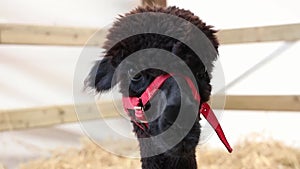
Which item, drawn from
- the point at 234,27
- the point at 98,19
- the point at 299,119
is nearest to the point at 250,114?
the point at 299,119

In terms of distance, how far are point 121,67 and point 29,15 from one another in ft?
4.16

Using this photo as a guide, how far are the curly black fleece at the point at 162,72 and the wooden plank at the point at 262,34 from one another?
118 cm

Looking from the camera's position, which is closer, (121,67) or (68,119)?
(121,67)

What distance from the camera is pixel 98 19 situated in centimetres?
234

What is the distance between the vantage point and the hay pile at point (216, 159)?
1885 millimetres

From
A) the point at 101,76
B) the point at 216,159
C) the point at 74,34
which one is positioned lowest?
the point at 216,159

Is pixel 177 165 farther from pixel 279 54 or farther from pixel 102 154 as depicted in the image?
pixel 279 54

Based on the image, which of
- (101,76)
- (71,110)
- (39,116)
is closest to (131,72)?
(101,76)

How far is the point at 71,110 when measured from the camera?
→ 6.80ft

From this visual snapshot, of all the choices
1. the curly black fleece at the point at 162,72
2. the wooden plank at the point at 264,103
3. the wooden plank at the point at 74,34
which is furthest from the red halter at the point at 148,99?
the wooden plank at the point at 264,103

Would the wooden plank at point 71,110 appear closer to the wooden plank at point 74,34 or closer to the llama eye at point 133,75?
the wooden plank at point 74,34

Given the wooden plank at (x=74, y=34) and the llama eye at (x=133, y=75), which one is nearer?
the llama eye at (x=133, y=75)

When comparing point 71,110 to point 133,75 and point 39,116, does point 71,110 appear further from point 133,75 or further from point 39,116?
point 133,75

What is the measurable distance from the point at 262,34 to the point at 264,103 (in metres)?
0.33
